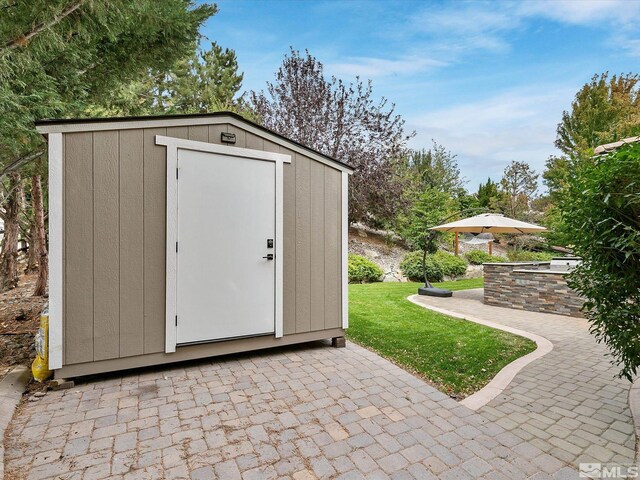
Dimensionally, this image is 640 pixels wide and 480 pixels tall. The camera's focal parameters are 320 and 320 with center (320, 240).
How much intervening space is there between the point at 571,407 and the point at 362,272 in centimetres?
714

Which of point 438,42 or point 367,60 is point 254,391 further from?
point 367,60

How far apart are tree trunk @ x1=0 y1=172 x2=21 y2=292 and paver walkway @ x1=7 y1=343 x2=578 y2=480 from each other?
560 centimetres

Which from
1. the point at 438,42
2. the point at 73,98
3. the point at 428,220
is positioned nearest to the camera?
the point at 73,98

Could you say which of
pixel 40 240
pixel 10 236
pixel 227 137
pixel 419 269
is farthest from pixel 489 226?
pixel 10 236

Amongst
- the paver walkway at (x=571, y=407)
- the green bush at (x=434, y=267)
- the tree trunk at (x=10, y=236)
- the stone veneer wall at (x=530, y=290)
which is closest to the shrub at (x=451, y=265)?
the green bush at (x=434, y=267)

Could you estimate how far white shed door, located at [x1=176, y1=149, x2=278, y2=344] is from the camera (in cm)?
308

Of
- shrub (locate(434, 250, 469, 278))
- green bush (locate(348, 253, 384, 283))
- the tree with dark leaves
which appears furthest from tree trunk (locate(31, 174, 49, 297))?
shrub (locate(434, 250, 469, 278))

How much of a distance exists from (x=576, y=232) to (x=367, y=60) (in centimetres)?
→ 969

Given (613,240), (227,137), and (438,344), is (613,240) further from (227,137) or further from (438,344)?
(227,137)

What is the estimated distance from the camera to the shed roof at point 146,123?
8.58 ft

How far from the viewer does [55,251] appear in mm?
2602

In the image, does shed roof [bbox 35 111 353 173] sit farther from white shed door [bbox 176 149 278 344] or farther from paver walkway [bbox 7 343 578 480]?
paver walkway [bbox 7 343 578 480]

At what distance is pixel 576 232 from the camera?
2215 mm

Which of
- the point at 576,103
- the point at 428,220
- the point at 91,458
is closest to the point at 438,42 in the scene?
the point at 428,220
